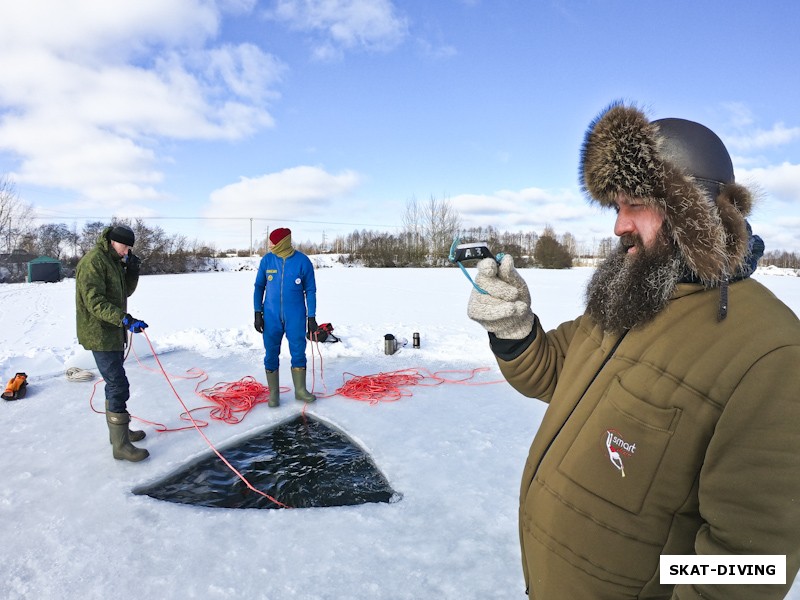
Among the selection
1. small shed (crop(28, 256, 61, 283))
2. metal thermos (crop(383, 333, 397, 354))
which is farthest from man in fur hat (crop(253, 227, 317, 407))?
small shed (crop(28, 256, 61, 283))

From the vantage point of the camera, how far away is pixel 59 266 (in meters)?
23.0

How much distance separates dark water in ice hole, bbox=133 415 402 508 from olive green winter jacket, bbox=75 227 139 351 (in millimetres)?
1041

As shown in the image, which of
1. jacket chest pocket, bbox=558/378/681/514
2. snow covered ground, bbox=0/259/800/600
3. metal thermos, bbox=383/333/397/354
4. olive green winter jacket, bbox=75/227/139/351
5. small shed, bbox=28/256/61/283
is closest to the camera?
jacket chest pocket, bbox=558/378/681/514

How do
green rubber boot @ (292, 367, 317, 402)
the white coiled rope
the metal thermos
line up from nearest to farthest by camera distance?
green rubber boot @ (292, 367, 317, 402) < the white coiled rope < the metal thermos

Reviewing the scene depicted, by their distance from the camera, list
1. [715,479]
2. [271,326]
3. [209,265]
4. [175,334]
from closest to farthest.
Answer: [715,479]
[271,326]
[175,334]
[209,265]

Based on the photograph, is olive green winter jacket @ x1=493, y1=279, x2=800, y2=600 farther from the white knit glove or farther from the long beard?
the white knit glove

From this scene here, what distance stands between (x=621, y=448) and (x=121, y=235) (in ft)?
11.1

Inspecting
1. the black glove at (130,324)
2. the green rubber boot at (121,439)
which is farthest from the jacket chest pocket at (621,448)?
the green rubber boot at (121,439)

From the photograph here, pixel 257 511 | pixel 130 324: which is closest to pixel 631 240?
pixel 257 511

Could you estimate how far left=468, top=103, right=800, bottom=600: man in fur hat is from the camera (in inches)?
31.9

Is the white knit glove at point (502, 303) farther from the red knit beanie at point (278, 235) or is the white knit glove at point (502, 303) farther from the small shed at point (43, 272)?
the small shed at point (43, 272)

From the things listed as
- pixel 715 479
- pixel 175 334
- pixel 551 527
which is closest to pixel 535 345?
pixel 551 527

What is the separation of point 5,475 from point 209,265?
97.2 ft

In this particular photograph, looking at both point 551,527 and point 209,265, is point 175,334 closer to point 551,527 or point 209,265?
point 551,527
